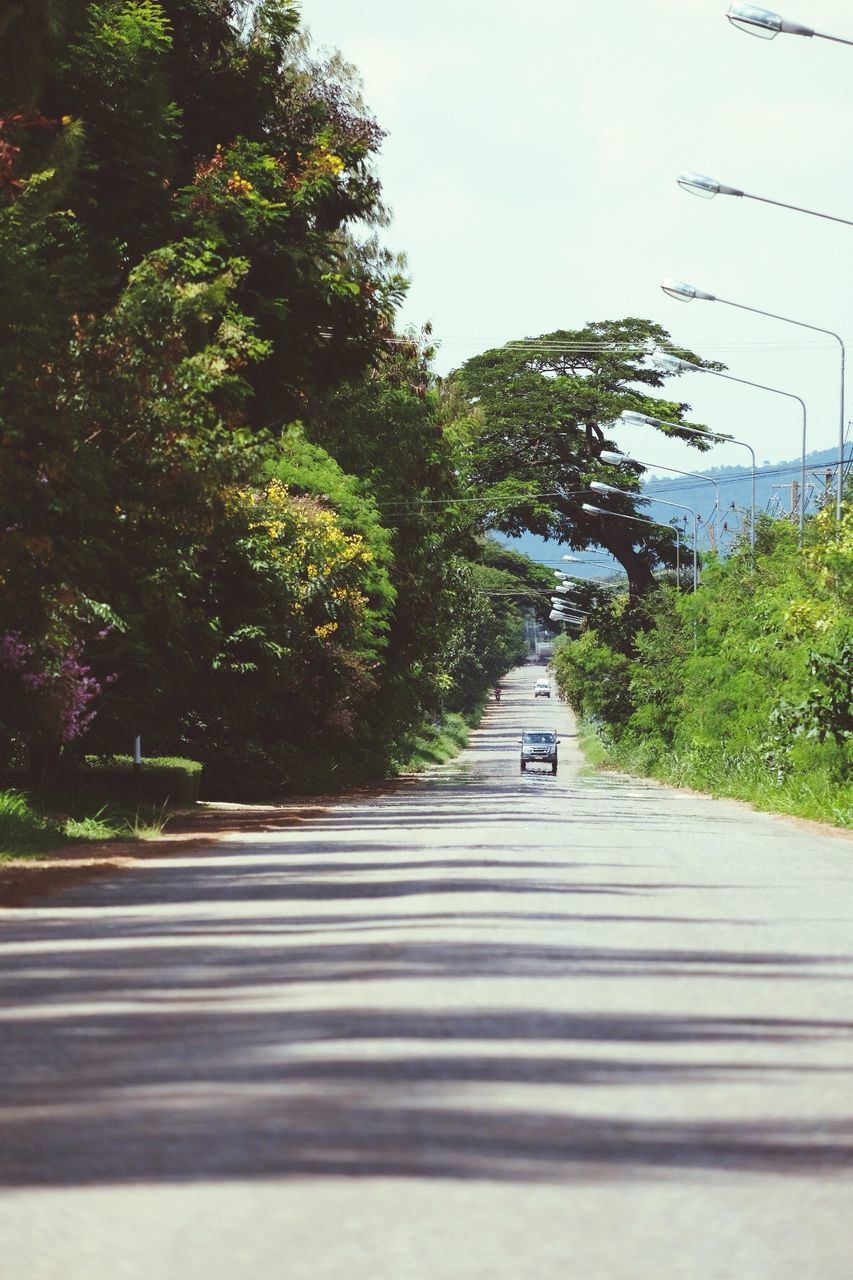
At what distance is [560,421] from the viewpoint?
254 feet

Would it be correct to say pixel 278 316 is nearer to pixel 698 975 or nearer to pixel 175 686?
pixel 175 686

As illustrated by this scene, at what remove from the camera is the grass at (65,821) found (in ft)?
76.5

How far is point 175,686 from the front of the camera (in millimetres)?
35375

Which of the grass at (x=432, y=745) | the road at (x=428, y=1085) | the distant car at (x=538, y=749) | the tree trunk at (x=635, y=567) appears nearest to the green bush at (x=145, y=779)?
the road at (x=428, y=1085)

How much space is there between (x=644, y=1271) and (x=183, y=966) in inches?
267

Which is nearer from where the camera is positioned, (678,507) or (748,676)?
(748,676)

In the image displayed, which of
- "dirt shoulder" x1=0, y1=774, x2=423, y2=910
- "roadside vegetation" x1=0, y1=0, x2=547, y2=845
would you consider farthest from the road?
"roadside vegetation" x1=0, y1=0, x2=547, y2=845

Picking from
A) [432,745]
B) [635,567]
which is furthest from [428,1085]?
[432,745]

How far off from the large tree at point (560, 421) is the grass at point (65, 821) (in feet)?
148

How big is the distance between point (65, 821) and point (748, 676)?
2486 cm

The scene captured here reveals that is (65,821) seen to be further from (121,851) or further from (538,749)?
(538,749)

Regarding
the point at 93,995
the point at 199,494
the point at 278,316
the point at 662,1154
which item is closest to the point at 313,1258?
the point at 662,1154

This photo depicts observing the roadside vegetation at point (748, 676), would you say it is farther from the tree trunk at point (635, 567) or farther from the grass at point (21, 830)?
the grass at point (21, 830)

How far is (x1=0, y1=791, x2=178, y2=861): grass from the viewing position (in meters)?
A: 23.3
